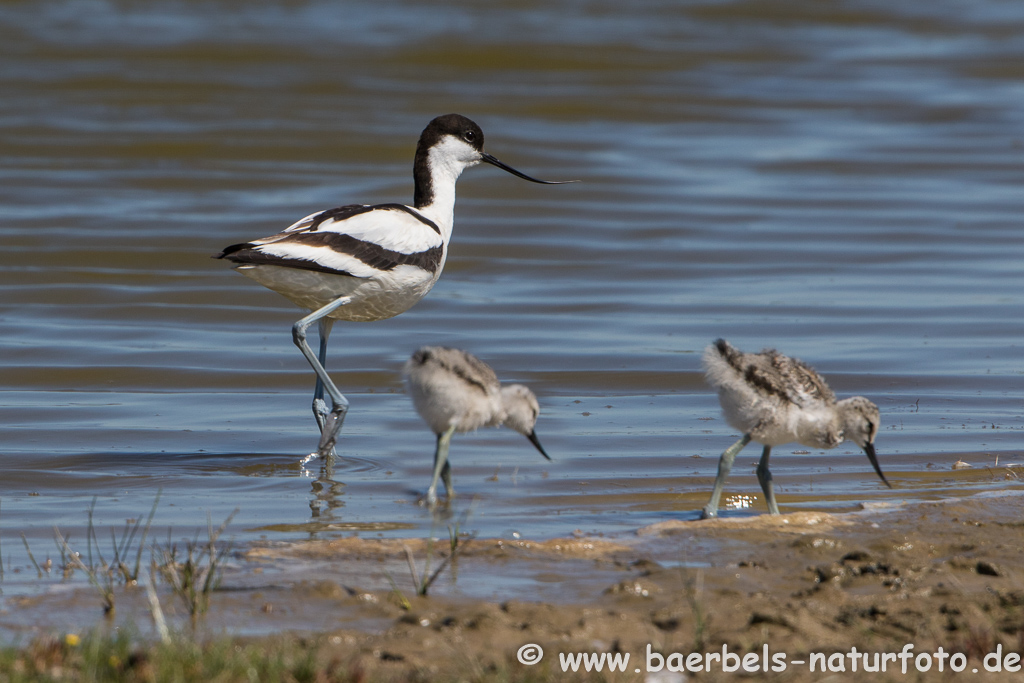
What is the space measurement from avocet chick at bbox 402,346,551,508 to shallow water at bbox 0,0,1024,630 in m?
0.40

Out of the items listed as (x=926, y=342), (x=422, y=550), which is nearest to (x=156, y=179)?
(x=926, y=342)

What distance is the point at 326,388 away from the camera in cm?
698

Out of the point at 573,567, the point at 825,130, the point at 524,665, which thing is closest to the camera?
the point at 524,665

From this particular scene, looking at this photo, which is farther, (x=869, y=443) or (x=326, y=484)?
(x=326, y=484)

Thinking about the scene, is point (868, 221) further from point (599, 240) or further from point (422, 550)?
point (422, 550)

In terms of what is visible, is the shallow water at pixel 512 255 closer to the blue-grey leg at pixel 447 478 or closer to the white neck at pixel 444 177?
the blue-grey leg at pixel 447 478

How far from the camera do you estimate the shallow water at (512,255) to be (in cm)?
634

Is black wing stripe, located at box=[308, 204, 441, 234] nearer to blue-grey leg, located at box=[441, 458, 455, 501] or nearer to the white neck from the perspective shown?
the white neck

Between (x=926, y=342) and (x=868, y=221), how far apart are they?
450 centimetres

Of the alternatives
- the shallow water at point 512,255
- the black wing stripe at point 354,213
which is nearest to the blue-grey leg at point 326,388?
the shallow water at point 512,255

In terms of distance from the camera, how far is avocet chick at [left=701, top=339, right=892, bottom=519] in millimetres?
5277

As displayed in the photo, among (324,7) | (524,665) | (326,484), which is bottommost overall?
(326,484)

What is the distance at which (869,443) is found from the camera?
5504 millimetres

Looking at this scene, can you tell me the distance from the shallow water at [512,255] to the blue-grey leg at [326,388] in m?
0.17
